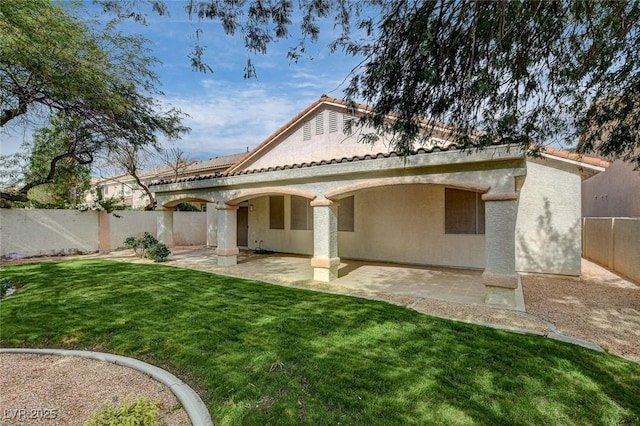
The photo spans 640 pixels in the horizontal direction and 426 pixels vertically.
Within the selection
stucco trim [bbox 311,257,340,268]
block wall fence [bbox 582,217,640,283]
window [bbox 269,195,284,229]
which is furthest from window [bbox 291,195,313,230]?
block wall fence [bbox 582,217,640,283]

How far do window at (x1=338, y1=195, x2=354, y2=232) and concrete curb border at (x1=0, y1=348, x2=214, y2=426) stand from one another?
11719mm

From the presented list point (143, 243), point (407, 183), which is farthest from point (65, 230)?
point (407, 183)

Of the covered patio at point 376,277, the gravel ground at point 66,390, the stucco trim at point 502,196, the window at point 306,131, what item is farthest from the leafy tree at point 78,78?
the stucco trim at point 502,196

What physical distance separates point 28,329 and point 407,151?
830 centimetres

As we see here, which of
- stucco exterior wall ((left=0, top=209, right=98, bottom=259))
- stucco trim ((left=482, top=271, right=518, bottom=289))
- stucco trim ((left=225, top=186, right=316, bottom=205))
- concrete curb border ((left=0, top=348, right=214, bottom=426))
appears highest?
stucco trim ((left=225, top=186, right=316, bottom=205))

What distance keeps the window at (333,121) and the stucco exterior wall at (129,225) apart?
13.3 m

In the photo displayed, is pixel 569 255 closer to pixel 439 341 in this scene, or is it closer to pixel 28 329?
pixel 439 341

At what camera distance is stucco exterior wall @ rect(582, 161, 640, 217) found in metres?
14.4

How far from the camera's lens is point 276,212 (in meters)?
18.2

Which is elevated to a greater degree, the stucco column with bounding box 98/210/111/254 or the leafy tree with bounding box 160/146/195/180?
the leafy tree with bounding box 160/146/195/180

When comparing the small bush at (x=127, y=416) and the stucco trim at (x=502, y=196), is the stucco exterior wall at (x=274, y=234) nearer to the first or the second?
the stucco trim at (x=502, y=196)

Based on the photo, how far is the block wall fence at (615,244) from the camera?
10.7 meters

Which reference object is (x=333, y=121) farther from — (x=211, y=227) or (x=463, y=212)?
(x=211, y=227)

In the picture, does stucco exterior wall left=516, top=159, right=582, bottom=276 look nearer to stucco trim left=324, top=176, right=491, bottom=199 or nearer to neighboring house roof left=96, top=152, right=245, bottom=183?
stucco trim left=324, top=176, right=491, bottom=199
